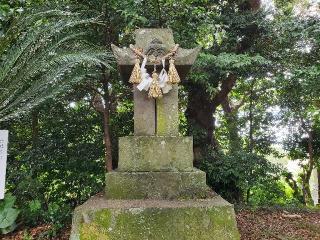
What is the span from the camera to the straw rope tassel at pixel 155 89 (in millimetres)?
4445

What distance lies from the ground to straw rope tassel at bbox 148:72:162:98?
7.97 feet

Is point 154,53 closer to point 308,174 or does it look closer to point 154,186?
point 154,186

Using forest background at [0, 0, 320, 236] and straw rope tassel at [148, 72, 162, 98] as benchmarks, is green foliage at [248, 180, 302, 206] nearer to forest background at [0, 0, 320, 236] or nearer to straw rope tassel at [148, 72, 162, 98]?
forest background at [0, 0, 320, 236]

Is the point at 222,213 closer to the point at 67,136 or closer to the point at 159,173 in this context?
the point at 159,173

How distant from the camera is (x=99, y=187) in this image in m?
7.29

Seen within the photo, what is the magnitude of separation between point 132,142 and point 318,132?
26.9 ft

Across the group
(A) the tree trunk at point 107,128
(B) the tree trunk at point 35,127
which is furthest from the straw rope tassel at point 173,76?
(B) the tree trunk at point 35,127

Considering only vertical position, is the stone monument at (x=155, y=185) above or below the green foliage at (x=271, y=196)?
above

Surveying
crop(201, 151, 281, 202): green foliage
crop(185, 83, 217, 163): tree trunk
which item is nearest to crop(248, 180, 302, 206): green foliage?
crop(201, 151, 281, 202): green foliage

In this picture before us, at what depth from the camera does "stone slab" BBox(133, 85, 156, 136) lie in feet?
15.2

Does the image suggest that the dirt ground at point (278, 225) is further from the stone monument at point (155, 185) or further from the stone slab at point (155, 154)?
the stone slab at point (155, 154)

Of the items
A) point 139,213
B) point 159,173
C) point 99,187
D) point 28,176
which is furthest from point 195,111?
point 139,213

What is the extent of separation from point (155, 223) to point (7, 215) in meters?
3.01

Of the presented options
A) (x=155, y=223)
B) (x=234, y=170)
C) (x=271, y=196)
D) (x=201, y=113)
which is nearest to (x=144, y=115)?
(x=155, y=223)
